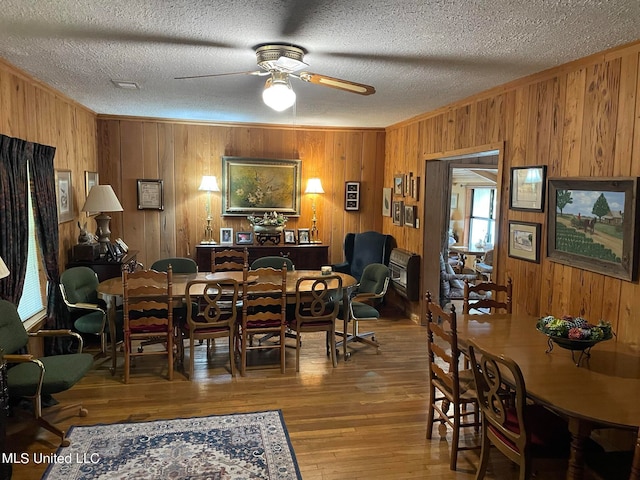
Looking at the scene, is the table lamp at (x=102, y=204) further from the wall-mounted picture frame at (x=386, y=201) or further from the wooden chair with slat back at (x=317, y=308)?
the wall-mounted picture frame at (x=386, y=201)

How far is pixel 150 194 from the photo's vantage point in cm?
660

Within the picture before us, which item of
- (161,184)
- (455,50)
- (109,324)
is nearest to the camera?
(455,50)

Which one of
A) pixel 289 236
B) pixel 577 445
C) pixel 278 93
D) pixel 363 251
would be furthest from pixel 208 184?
pixel 577 445

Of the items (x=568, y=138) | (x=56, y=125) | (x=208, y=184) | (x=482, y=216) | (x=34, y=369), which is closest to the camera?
(x=34, y=369)

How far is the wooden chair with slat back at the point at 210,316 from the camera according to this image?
13.2ft

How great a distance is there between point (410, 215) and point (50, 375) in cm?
443

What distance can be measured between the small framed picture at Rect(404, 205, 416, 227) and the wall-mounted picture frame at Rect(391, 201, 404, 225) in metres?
0.16

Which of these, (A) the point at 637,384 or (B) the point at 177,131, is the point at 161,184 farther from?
(A) the point at 637,384

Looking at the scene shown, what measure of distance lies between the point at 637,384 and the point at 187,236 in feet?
18.8

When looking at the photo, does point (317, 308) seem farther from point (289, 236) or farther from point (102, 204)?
point (102, 204)

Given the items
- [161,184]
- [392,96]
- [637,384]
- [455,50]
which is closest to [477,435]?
[637,384]

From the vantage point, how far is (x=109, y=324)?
423 cm

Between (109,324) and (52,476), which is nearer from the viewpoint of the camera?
(52,476)

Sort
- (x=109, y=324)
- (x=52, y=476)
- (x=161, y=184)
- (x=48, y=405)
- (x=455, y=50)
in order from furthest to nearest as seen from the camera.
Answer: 1. (x=161, y=184)
2. (x=109, y=324)
3. (x=48, y=405)
4. (x=455, y=50)
5. (x=52, y=476)
